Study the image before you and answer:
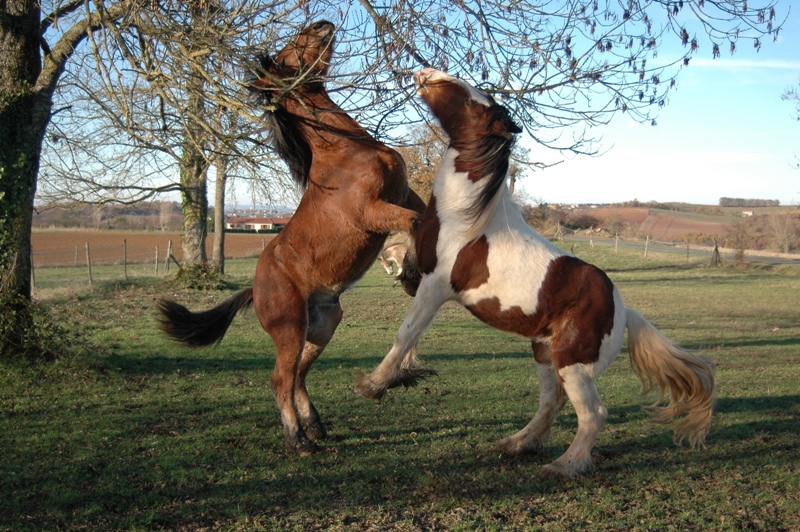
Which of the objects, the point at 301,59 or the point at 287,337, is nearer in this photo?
the point at 301,59

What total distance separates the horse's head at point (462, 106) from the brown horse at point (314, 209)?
65 centimetres

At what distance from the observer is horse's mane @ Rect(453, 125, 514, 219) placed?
4191 millimetres

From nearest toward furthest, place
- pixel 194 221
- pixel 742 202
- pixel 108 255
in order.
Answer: pixel 194 221
pixel 108 255
pixel 742 202

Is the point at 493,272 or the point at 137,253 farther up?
the point at 493,272

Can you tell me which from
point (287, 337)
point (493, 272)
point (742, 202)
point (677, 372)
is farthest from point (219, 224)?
point (742, 202)

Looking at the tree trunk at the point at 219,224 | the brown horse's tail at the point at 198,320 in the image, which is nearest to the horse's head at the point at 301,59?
the brown horse's tail at the point at 198,320

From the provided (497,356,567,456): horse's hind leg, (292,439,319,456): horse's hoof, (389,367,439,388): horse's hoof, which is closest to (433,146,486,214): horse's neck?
(389,367,439,388): horse's hoof

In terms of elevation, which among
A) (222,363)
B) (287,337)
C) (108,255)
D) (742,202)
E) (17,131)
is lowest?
(222,363)

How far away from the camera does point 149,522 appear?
384cm

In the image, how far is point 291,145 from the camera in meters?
5.20

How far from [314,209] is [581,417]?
2.45 metres

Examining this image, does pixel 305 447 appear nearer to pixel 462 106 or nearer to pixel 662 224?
pixel 462 106

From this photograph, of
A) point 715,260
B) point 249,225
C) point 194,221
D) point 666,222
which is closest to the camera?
point 194,221

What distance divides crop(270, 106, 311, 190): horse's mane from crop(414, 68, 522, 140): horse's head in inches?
48.2
